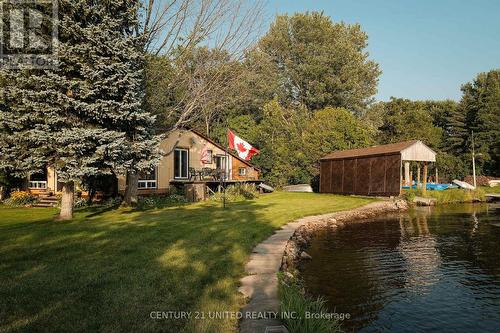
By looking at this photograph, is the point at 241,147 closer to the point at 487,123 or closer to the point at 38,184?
the point at 38,184

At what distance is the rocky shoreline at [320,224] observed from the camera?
10277 millimetres

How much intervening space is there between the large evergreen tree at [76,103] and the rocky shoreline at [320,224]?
7.23m

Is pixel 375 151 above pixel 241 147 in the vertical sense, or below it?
above

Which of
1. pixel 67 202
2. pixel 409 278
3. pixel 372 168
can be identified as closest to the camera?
pixel 409 278

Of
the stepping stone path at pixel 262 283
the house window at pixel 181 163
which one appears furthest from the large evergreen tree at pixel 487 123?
the stepping stone path at pixel 262 283

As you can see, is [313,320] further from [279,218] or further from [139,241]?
[279,218]

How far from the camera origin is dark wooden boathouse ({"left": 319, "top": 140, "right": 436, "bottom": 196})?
28.2 meters

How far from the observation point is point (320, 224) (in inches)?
674

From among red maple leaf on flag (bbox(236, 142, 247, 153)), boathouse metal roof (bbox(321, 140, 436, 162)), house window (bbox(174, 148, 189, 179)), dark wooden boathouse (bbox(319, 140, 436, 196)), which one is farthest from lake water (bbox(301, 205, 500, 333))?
house window (bbox(174, 148, 189, 179))

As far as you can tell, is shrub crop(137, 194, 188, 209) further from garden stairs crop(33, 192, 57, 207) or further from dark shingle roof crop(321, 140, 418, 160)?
dark shingle roof crop(321, 140, 418, 160)

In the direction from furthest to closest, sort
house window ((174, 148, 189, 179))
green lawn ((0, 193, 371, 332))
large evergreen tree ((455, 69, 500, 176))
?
large evergreen tree ((455, 69, 500, 176)) < house window ((174, 148, 189, 179)) < green lawn ((0, 193, 371, 332))

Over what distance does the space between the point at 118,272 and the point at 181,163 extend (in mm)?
19457

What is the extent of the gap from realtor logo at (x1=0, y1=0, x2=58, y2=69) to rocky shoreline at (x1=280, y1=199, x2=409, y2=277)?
1038 centimetres

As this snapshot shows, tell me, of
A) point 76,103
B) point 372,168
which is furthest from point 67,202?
point 372,168
